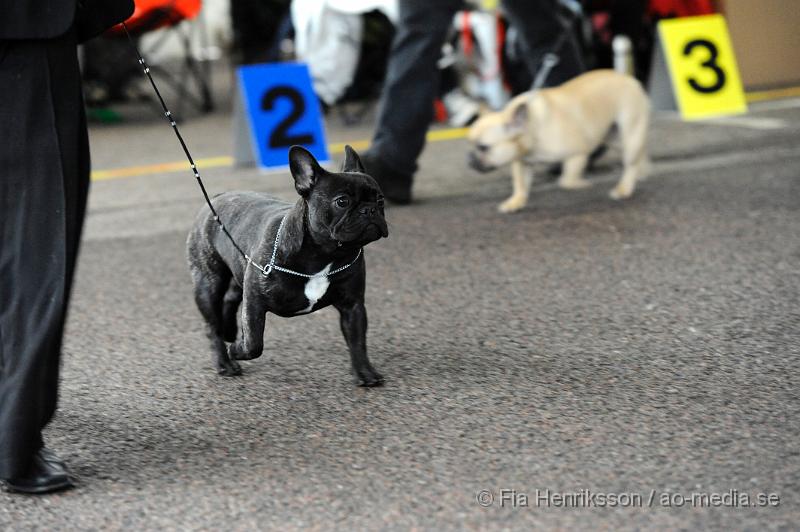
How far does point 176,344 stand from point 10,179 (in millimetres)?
1322

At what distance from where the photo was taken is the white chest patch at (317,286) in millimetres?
2859

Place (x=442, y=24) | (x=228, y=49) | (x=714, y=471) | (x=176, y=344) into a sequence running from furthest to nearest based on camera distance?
(x=228, y=49)
(x=442, y=24)
(x=176, y=344)
(x=714, y=471)

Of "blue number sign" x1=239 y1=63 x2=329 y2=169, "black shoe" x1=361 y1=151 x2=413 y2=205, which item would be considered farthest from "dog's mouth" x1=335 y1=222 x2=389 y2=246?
"blue number sign" x1=239 y1=63 x2=329 y2=169

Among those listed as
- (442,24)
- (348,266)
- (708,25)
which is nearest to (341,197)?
(348,266)

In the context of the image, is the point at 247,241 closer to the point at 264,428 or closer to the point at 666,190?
the point at 264,428

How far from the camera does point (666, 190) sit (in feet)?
19.1

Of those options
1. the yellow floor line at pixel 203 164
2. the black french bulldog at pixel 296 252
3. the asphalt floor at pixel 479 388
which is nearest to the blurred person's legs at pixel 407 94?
the asphalt floor at pixel 479 388

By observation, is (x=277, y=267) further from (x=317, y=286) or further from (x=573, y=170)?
(x=573, y=170)

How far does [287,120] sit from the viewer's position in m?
7.20

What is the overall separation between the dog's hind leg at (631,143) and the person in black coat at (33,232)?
372 centimetres

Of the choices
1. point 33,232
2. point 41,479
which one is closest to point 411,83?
point 33,232

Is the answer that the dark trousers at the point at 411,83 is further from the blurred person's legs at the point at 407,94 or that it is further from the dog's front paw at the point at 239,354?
the dog's front paw at the point at 239,354

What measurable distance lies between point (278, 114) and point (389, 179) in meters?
1.74

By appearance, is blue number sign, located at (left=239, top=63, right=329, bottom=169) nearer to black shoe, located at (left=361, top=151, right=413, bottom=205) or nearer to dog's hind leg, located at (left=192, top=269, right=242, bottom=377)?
black shoe, located at (left=361, top=151, right=413, bottom=205)
